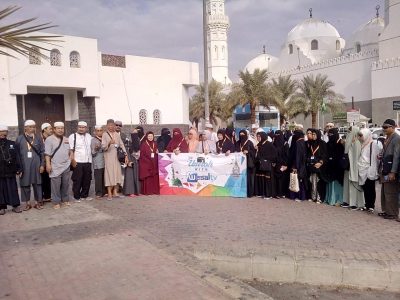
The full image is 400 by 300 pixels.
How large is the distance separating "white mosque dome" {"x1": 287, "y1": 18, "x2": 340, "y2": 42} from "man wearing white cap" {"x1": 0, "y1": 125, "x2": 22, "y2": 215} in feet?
171

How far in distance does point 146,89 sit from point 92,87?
3489 millimetres

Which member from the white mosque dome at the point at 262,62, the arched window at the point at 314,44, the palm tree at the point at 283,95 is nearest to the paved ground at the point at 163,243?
the palm tree at the point at 283,95

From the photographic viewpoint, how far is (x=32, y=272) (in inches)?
169

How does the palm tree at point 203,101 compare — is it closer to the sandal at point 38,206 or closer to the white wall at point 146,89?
the white wall at point 146,89

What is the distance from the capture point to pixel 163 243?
5211mm

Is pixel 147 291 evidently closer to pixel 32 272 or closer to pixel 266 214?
pixel 32 272

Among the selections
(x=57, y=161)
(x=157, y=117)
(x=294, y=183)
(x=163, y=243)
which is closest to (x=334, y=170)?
(x=294, y=183)

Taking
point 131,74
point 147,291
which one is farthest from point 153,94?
point 147,291

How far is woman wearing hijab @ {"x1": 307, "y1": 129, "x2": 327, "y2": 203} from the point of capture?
25.5 ft

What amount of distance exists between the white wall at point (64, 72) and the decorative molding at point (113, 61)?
0.82 meters

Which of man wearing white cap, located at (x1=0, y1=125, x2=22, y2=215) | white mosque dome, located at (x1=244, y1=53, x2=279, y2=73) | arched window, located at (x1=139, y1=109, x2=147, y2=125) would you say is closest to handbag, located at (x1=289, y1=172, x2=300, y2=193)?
man wearing white cap, located at (x1=0, y1=125, x2=22, y2=215)

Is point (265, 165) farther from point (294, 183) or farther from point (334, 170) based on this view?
point (334, 170)

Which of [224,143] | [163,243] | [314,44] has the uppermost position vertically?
[314,44]

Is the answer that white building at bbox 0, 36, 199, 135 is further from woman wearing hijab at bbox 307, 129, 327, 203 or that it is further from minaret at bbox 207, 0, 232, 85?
minaret at bbox 207, 0, 232, 85
